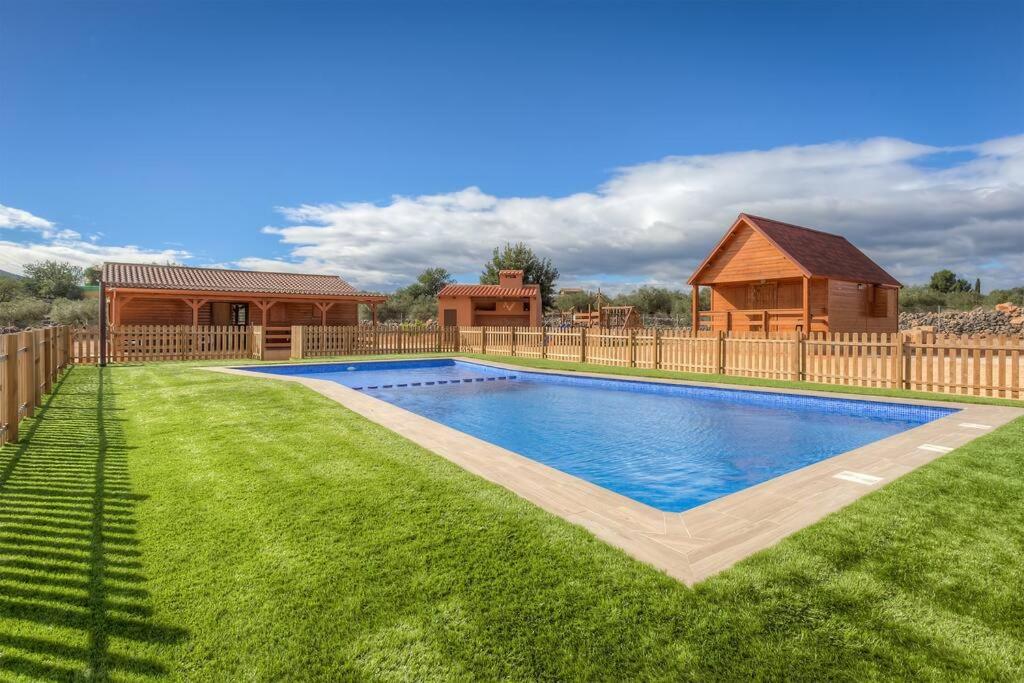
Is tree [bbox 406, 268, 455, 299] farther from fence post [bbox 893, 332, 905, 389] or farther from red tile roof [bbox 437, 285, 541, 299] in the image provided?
fence post [bbox 893, 332, 905, 389]

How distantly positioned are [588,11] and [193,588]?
53.2ft

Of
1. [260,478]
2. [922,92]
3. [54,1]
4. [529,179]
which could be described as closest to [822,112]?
[922,92]

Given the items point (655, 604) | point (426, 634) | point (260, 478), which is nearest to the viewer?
point (426, 634)

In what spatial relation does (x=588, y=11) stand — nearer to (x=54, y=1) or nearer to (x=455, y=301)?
(x=54, y=1)

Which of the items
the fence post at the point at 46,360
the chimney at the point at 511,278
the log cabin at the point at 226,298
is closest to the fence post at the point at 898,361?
the fence post at the point at 46,360

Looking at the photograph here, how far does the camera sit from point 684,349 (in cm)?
1556

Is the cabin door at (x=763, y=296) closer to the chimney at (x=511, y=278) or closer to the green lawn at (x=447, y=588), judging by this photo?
the chimney at (x=511, y=278)

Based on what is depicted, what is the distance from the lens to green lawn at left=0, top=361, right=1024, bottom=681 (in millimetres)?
2205

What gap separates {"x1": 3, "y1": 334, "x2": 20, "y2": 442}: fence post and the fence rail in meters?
12.8

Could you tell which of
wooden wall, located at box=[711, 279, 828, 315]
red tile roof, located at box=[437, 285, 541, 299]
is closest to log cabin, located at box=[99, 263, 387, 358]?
red tile roof, located at box=[437, 285, 541, 299]

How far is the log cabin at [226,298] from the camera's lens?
73.5 ft

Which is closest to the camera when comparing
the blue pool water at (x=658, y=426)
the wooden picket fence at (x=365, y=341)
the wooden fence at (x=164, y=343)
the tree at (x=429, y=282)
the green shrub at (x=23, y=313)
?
the blue pool water at (x=658, y=426)

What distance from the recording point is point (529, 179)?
108 ft

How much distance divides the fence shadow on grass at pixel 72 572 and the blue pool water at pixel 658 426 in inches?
180
